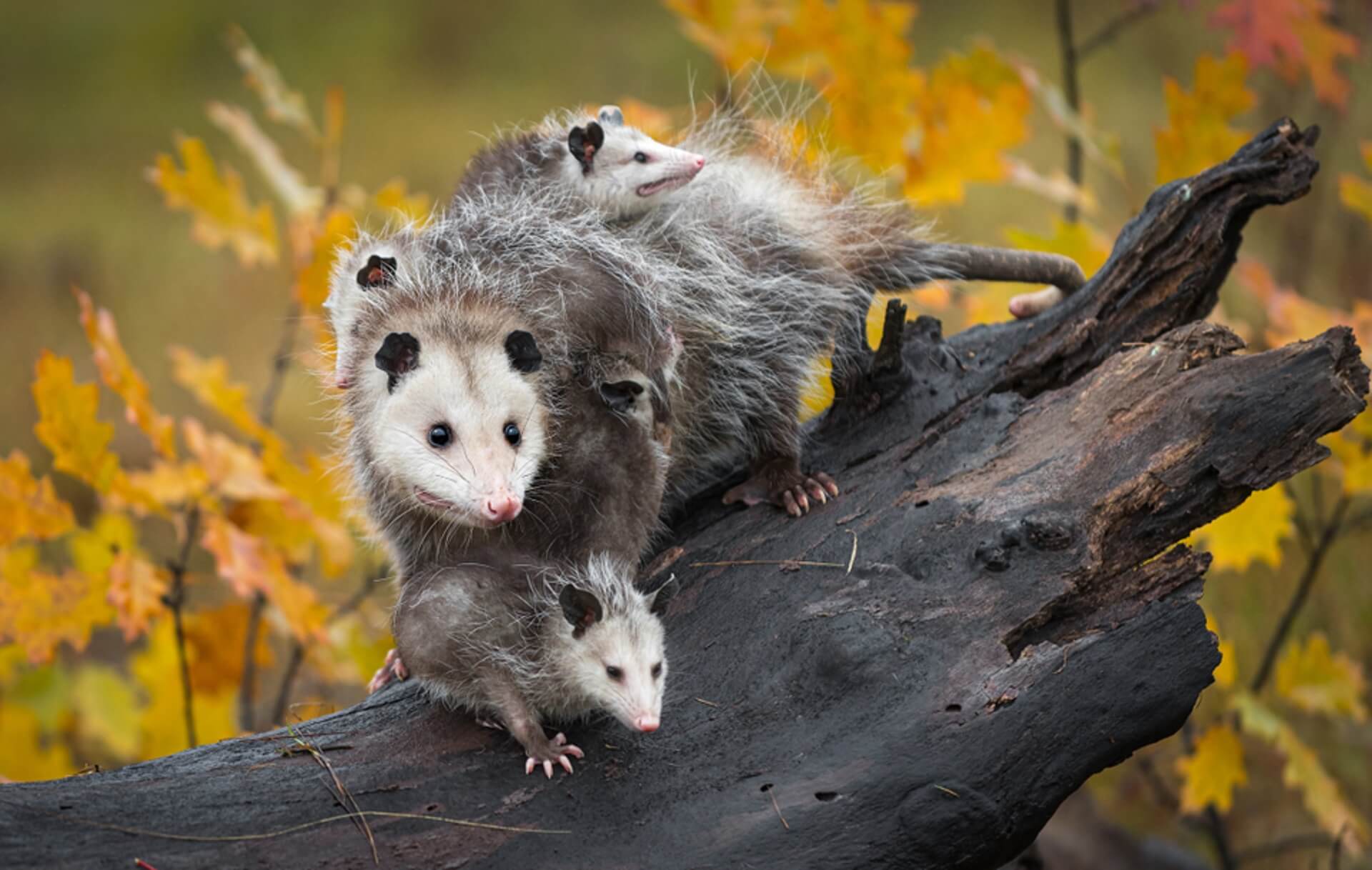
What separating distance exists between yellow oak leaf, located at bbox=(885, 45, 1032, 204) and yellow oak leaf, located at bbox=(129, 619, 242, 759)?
2448 mm

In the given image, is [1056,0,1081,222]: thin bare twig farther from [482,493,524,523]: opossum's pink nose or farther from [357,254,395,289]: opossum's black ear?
[482,493,524,523]: opossum's pink nose

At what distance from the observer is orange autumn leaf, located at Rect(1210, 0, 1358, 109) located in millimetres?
3383

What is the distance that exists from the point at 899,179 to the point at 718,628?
190 cm

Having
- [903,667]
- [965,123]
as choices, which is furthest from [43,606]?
[965,123]

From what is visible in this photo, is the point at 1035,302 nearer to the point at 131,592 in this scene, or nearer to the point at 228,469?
the point at 228,469

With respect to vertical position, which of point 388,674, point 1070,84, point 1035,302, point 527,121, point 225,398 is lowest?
point 388,674

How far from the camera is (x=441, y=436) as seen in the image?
6.46 ft

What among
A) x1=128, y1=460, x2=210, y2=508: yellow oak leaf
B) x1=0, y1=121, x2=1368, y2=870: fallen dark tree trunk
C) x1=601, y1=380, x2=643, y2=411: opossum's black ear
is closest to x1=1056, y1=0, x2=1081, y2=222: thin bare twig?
x1=0, y1=121, x2=1368, y2=870: fallen dark tree trunk

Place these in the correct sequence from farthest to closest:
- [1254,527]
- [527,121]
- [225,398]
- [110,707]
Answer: [527,121] < [110,707] < [1254,527] < [225,398]

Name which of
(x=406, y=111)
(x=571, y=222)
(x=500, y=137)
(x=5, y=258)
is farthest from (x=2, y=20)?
(x=571, y=222)

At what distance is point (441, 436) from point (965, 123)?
184 cm

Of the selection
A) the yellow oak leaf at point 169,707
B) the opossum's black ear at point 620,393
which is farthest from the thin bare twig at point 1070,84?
the yellow oak leaf at point 169,707

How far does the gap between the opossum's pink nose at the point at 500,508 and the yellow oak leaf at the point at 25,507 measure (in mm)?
1230

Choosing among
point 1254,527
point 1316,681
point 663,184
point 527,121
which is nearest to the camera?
point 663,184
